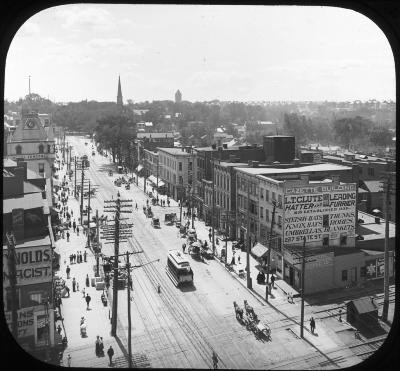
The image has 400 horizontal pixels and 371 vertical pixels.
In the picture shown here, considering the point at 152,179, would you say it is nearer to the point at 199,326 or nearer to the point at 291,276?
the point at 291,276

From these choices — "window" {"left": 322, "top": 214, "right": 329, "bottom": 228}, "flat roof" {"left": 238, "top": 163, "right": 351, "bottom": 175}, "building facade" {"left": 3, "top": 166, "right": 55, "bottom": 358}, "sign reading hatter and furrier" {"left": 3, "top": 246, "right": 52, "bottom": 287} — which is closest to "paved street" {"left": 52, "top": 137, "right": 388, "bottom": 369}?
"building facade" {"left": 3, "top": 166, "right": 55, "bottom": 358}

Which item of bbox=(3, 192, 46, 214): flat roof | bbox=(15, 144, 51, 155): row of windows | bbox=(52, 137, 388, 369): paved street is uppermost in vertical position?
bbox=(15, 144, 51, 155): row of windows

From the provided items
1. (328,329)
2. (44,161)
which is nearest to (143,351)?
(328,329)

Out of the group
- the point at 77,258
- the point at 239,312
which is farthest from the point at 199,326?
the point at 77,258

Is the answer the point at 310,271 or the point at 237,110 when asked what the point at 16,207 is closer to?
the point at 310,271

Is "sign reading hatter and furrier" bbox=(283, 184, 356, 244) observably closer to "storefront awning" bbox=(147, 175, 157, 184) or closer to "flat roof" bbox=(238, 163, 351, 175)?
"flat roof" bbox=(238, 163, 351, 175)

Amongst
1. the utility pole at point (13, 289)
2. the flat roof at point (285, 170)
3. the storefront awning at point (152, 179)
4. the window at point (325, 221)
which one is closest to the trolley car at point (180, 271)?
the window at point (325, 221)
